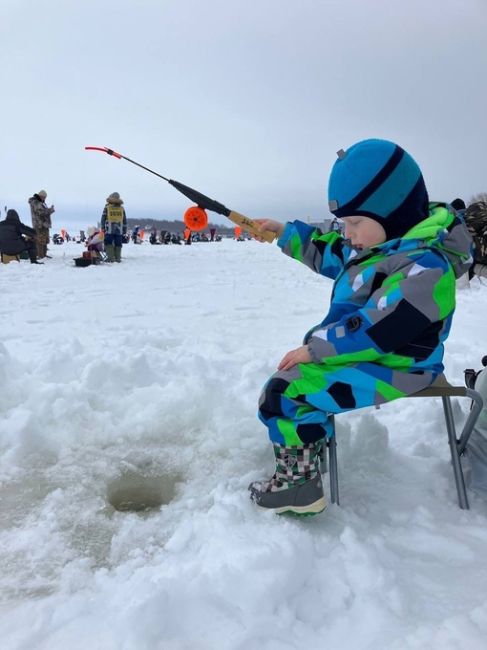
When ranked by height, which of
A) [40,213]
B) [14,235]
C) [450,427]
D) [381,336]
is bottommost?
[450,427]

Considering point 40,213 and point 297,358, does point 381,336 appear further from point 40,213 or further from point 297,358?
point 40,213

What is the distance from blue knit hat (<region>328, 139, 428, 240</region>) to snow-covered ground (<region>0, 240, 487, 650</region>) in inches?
39.7

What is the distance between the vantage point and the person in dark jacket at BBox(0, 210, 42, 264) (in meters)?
11.2

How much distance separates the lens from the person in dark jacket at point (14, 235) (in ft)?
36.7

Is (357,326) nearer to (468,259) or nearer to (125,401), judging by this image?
(468,259)

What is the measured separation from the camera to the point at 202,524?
1.75 metres

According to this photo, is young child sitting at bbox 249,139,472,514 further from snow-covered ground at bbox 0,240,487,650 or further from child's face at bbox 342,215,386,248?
snow-covered ground at bbox 0,240,487,650

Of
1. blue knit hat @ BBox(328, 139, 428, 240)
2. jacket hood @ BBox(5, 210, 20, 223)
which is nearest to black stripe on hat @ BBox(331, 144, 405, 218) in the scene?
blue knit hat @ BBox(328, 139, 428, 240)

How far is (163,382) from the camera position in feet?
10.1

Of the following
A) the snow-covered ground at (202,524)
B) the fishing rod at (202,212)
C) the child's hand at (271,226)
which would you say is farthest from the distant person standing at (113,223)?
the child's hand at (271,226)

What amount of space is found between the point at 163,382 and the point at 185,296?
4044 millimetres

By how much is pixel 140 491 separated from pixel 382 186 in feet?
5.12

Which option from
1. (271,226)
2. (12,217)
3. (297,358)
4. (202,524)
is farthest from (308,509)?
(12,217)

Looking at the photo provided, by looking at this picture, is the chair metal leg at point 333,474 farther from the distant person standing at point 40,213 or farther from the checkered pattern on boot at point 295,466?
the distant person standing at point 40,213
